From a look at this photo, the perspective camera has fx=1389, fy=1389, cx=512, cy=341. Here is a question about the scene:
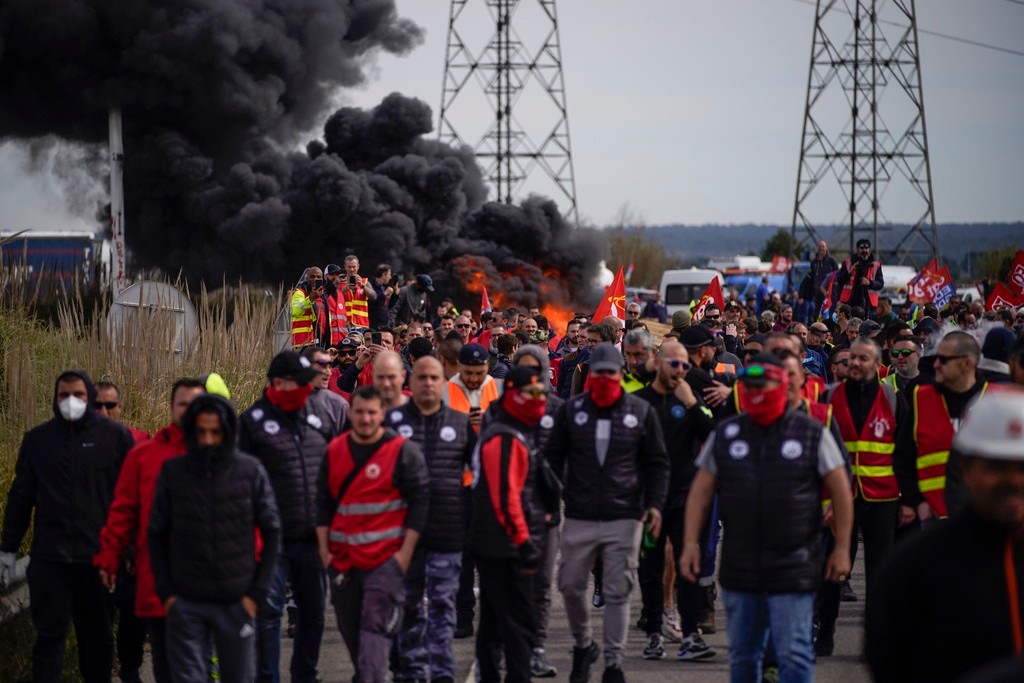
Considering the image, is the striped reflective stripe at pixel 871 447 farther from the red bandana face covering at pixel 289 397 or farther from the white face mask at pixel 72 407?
the white face mask at pixel 72 407

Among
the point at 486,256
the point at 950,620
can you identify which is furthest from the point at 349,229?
the point at 950,620

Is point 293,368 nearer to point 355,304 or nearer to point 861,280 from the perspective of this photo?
point 355,304

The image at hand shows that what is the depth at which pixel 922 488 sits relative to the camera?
779 cm

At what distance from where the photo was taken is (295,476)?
→ 7582 mm

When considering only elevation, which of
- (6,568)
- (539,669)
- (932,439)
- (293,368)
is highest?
(293,368)

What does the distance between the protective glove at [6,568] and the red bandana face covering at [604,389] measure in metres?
3.42

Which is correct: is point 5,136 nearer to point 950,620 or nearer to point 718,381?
point 718,381

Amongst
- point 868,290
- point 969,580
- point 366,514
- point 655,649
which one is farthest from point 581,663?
point 868,290

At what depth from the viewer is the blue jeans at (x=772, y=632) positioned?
6.16 metres

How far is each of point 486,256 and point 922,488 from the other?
90.0ft

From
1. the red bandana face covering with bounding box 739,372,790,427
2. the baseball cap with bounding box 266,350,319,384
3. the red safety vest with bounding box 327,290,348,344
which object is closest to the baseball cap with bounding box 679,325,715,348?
the baseball cap with bounding box 266,350,319,384

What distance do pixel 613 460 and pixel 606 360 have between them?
55cm

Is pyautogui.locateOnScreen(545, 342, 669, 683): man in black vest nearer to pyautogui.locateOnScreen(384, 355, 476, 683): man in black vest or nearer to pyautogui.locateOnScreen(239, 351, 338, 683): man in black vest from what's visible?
pyautogui.locateOnScreen(384, 355, 476, 683): man in black vest

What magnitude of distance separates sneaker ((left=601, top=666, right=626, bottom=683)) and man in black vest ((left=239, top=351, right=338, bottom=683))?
1.56 meters
